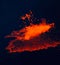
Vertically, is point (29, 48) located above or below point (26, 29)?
below

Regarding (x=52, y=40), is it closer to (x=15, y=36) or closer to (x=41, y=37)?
(x=41, y=37)

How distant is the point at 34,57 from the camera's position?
15.9m

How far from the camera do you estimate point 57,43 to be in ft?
51.4

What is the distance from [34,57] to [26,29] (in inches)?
64.2

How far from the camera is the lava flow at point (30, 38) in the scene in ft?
52.4

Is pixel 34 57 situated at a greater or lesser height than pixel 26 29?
lesser

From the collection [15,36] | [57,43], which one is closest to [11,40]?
[15,36]

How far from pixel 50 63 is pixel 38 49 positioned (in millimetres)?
1025

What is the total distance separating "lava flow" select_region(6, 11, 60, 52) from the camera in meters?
16.0

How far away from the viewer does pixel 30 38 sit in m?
16.2

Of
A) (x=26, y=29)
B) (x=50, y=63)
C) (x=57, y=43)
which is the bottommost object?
(x=50, y=63)

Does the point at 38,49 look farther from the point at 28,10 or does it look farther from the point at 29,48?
the point at 28,10

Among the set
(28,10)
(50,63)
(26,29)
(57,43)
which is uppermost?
(28,10)

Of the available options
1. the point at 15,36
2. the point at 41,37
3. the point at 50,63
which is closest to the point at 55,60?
the point at 50,63
